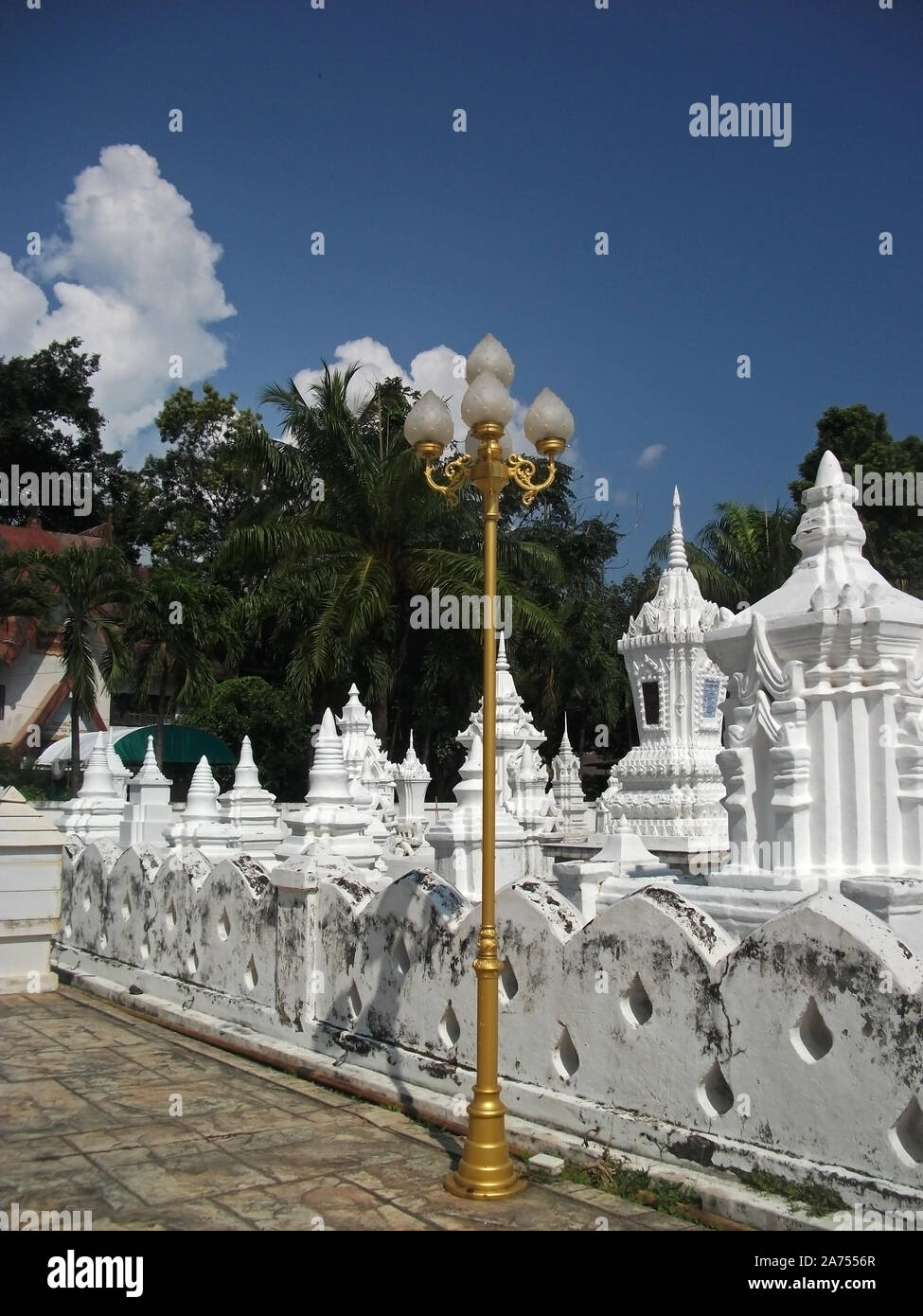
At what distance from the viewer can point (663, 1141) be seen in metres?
4.62

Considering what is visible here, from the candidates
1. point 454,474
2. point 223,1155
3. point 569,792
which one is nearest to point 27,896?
point 223,1155

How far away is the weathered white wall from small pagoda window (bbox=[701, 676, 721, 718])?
11532 mm

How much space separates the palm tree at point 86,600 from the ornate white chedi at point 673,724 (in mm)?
11542

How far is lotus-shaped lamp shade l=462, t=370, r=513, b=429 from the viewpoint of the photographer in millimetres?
4979

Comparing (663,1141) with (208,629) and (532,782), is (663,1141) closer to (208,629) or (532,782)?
(532,782)

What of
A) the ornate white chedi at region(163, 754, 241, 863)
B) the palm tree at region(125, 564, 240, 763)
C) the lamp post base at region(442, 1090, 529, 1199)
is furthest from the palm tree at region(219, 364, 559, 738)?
the lamp post base at region(442, 1090, 529, 1199)

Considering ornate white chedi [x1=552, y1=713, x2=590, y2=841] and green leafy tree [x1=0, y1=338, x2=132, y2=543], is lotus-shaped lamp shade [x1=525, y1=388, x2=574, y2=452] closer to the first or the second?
ornate white chedi [x1=552, y1=713, x2=590, y2=841]

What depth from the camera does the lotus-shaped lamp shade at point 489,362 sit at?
5133mm

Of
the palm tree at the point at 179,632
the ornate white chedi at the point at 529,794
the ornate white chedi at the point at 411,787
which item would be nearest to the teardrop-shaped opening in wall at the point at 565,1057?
the ornate white chedi at the point at 529,794

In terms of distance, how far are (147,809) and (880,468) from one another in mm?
19946

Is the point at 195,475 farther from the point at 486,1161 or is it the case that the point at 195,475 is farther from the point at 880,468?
the point at 486,1161

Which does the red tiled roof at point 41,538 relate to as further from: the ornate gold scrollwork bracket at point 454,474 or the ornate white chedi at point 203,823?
the ornate gold scrollwork bracket at point 454,474
